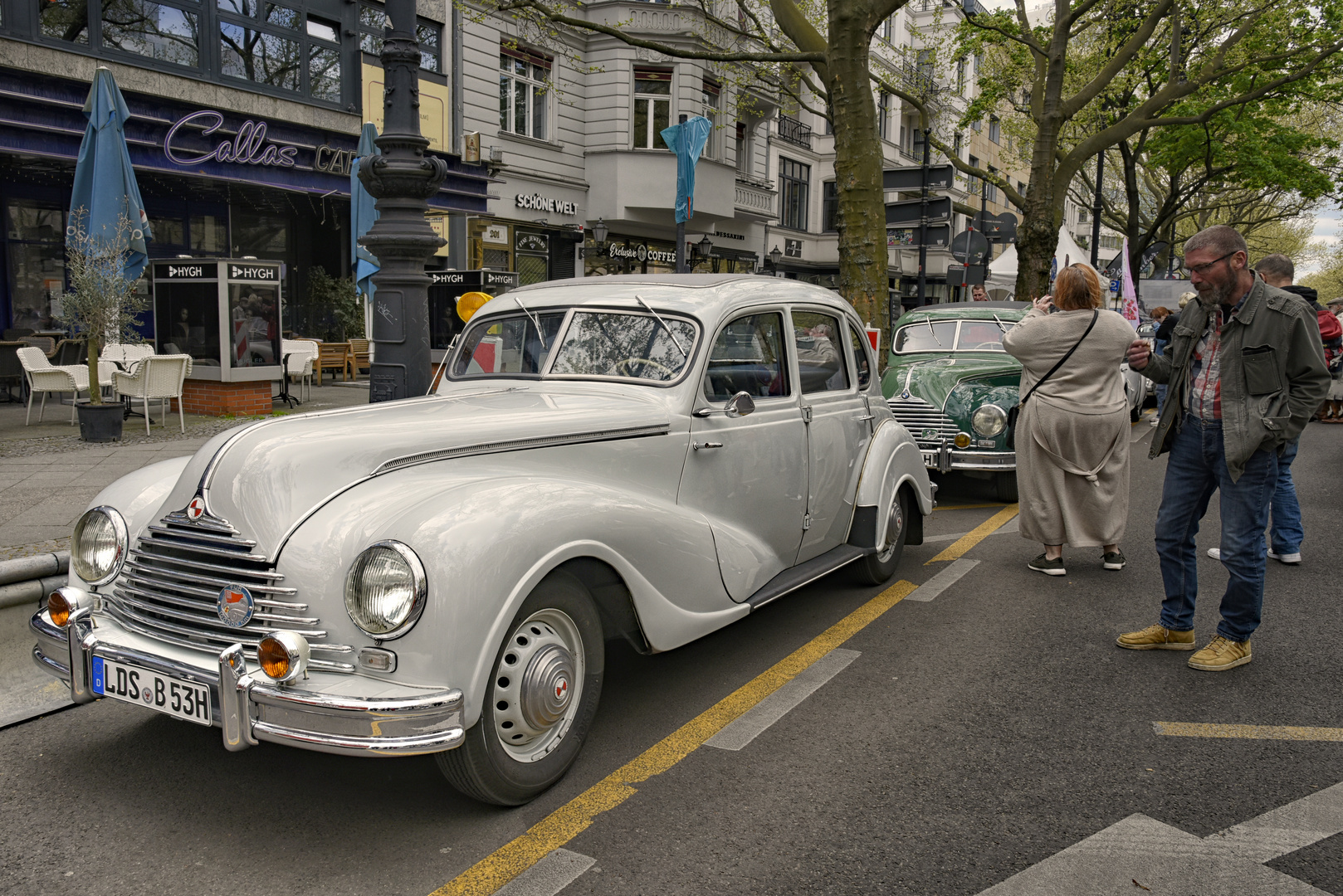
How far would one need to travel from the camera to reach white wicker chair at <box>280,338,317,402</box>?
13.9m

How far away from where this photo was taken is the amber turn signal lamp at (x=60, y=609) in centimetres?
332

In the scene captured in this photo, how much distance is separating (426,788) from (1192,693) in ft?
10.4

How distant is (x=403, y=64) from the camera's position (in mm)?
6816

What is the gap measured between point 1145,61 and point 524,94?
15025 millimetres

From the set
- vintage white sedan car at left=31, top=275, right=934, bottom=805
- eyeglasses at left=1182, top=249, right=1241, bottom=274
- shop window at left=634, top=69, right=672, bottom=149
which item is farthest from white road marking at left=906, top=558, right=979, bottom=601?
Answer: shop window at left=634, top=69, right=672, bottom=149

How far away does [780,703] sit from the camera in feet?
13.5

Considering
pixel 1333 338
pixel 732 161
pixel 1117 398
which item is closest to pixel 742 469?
pixel 1117 398

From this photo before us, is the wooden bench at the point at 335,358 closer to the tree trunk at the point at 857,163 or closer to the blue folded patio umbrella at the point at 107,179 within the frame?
the blue folded patio umbrella at the point at 107,179

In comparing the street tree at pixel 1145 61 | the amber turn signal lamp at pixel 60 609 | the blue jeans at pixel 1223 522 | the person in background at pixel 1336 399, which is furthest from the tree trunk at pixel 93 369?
the street tree at pixel 1145 61

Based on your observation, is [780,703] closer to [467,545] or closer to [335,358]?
[467,545]

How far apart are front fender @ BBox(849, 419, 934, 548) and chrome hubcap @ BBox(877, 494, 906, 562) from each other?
12 cm

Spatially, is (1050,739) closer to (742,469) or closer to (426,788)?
(742,469)

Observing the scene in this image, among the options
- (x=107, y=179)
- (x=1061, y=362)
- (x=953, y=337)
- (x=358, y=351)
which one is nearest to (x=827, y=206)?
(x=358, y=351)

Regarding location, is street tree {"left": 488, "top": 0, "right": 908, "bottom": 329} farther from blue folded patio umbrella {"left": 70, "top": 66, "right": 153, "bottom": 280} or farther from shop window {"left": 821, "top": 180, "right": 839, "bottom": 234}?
shop window {"left": 821, "top": 180, "right": 839, "bottom": 234}
